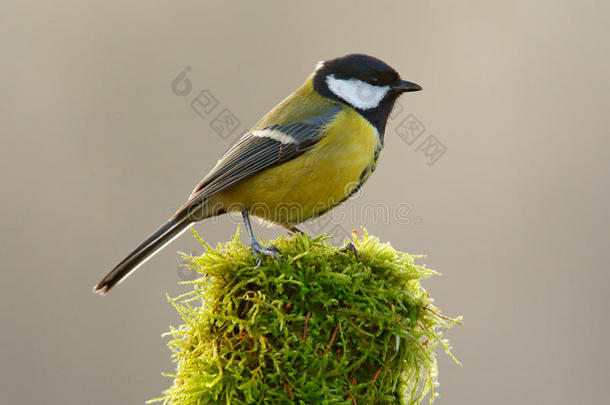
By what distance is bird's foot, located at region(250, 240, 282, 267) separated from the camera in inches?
91.1

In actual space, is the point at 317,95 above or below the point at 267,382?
above

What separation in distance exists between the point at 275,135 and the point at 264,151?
5.3 inches

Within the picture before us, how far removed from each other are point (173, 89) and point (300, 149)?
11.6 feet

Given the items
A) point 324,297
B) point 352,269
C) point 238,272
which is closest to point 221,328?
→ point 238,272

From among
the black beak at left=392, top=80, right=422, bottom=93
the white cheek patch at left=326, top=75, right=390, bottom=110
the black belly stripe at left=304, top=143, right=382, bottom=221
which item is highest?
the white cheek patch at left=326, top=75, right=390, bottom=110

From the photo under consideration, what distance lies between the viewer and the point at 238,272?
2.25m

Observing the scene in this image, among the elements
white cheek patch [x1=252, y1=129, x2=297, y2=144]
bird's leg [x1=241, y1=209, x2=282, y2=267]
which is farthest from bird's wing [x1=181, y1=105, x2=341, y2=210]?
bird's leg [x1=241, y1=209, x2=282, y2=267]

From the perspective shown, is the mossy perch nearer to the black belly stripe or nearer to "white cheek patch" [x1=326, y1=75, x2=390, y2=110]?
the black belly stripe

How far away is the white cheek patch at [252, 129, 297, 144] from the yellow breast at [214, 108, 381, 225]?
14cm

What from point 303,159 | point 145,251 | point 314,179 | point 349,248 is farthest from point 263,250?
point 145,251

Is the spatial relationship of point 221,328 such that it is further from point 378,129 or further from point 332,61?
point 332,61

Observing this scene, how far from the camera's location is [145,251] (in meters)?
3.18

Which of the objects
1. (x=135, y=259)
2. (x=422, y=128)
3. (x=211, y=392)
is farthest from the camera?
(x=422, y=128)

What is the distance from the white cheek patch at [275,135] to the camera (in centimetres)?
324
